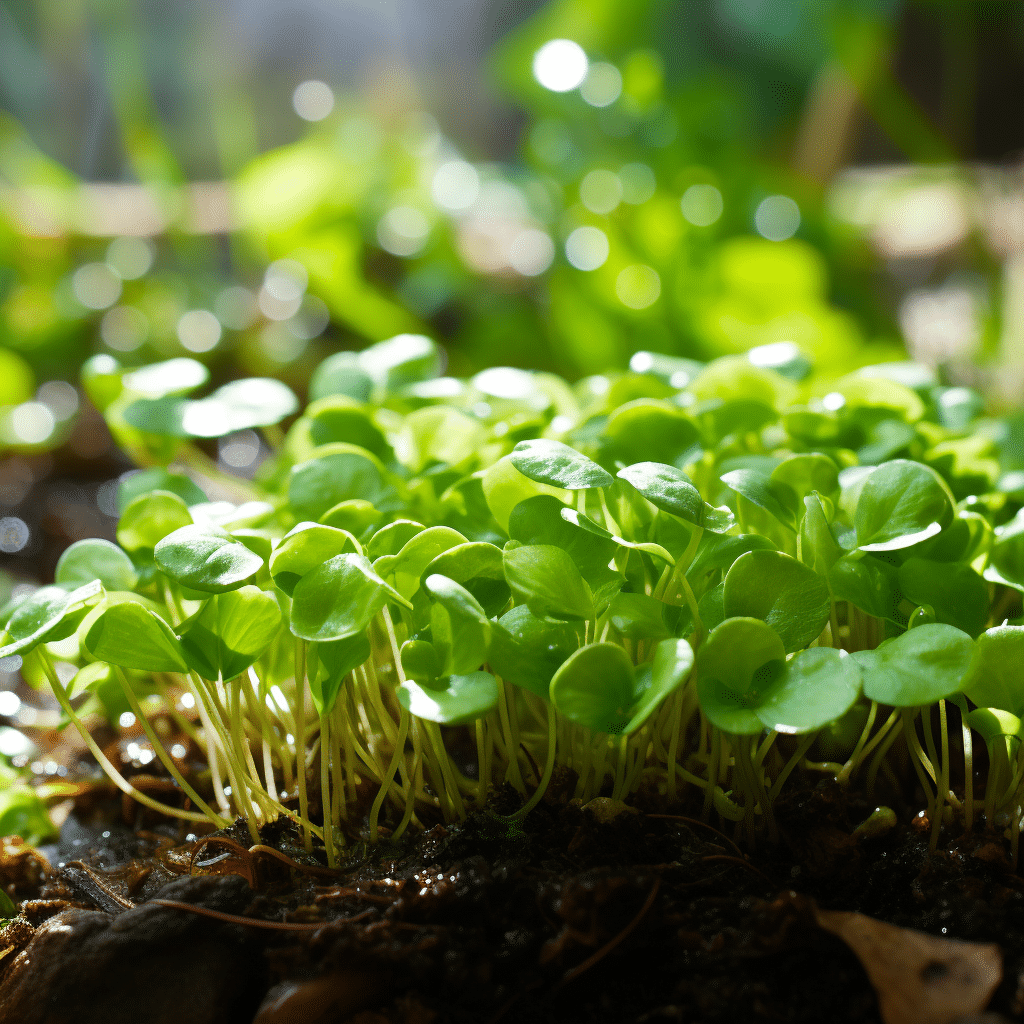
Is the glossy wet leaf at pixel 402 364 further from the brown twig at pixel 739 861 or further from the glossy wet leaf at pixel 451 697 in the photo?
the brown twig at pixel 739 861

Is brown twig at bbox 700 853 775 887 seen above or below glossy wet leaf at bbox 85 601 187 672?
below

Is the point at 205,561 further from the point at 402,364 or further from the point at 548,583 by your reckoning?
the point at 402,364

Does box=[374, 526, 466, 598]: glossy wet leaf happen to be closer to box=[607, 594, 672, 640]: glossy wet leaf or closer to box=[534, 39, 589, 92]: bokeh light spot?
box=[607, 594, 672, 640]: glossy wet leaf

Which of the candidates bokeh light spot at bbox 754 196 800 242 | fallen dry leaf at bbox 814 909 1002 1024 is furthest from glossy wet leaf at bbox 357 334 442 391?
bokeh light spot at bbox 754 196 800 242

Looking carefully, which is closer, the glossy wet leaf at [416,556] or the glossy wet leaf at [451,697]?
the glossy wet leaf at [451,697]

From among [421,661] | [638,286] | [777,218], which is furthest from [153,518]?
[777,218]

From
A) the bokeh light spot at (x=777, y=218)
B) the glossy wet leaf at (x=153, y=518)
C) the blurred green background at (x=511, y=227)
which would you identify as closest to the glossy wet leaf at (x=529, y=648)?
the glossy wet leaf at (x=153, y=518)

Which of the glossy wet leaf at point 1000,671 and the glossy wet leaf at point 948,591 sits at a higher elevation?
the glossy wet leaf at point 948,591
